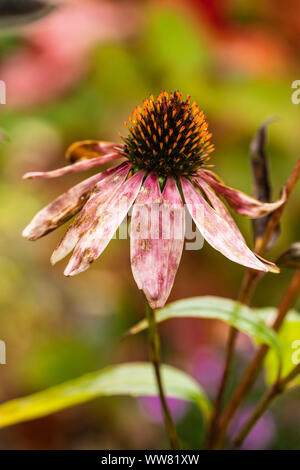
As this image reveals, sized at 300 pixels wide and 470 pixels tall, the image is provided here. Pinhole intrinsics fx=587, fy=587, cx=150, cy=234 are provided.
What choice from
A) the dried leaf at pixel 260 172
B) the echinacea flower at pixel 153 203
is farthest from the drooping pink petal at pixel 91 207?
the dried leaf at pixel 260 172

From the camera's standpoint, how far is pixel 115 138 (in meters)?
1.53

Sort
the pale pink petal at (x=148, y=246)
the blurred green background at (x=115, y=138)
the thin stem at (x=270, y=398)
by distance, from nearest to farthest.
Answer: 1. the pale pink petal at (x=148, y=246)
2. the thin stem at (x=270, y=398)
3. the blurred green background at (x=115, y=138)

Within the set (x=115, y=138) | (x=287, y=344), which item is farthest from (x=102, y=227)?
(x=115, y=138)

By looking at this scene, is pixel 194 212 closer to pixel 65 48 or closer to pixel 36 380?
pixel 36 380

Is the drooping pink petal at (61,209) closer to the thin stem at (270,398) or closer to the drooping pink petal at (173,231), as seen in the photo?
the drooping pink petal at (173,231)

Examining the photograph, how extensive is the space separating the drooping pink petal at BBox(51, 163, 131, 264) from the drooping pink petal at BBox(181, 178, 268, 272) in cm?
5

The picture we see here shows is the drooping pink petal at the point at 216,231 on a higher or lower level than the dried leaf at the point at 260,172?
lower

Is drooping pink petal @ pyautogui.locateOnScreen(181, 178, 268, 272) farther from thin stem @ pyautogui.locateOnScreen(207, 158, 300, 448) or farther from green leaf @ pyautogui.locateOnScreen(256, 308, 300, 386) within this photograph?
green leaf @ pyautogui.locateOnScreen(256, 308, 300, 386)

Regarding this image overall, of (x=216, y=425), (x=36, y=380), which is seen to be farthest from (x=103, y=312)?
(x=216, y=425)

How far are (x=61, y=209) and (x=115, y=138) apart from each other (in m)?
1.13

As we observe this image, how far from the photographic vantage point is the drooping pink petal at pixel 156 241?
0.36 m

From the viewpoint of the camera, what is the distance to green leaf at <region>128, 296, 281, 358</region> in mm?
439

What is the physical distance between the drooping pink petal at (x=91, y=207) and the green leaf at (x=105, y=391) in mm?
185

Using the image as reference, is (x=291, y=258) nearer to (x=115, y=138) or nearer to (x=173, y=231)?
(x=173, y=231)
